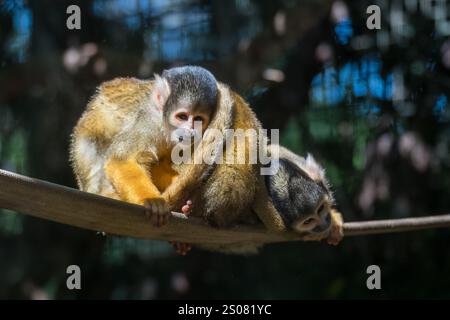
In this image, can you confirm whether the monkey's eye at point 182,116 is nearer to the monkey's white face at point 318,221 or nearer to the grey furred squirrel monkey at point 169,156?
the grey furred squirrel monkey at point 169,156

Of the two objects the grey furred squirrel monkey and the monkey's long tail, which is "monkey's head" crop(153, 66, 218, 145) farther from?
the monkey's long tail

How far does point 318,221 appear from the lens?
3.02 metres

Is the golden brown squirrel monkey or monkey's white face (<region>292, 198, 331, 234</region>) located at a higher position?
the golden brown squirrel monkey

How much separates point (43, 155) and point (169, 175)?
7.41 feet

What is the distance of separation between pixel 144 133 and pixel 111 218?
48 cm

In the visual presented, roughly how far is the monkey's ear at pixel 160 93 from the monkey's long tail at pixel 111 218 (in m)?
0.55

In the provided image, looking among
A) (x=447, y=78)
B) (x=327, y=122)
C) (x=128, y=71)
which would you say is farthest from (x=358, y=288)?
(x=128, y=71)

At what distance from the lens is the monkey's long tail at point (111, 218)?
86.8 inches

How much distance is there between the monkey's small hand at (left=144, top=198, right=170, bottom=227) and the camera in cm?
249

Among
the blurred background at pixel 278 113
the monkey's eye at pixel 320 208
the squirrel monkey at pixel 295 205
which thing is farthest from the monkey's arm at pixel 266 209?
the blurred background at pixel 278 113

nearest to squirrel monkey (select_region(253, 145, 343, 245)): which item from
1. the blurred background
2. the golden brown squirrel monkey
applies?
the golden brown squirrel monkey

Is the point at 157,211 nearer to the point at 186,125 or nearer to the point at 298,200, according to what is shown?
the point at 186,125

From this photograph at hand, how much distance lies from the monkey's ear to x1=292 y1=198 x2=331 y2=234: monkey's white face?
0.85m

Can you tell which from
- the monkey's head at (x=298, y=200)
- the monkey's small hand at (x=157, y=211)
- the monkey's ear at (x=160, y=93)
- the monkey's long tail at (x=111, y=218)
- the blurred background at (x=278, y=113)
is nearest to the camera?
the monkey's long tail at (x=111, y=218)
